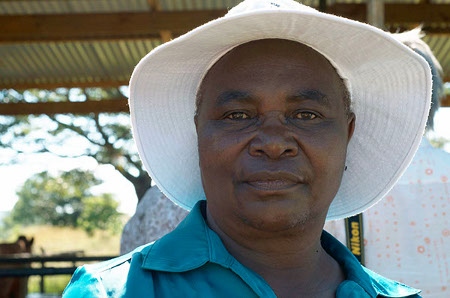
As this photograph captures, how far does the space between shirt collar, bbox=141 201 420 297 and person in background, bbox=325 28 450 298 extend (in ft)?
2.71

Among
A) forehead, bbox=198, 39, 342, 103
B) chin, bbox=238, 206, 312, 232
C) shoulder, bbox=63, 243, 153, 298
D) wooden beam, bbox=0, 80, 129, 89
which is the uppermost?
wooden beam, bbox=0, 80, 129, 89

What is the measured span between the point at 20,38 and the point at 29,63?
4.35ft

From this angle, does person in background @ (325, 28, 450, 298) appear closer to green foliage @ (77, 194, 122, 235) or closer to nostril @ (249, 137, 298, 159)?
nostril @ (249, 137, 298, 159)

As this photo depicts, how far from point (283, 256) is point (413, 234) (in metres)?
1.10

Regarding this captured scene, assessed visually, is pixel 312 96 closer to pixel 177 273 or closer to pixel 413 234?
pixel 177 273

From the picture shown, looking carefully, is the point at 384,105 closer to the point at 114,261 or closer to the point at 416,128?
the point at 416,128

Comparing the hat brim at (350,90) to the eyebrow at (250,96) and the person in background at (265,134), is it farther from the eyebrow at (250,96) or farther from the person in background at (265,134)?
the eyebrow at (250,96)

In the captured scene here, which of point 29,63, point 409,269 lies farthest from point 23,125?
point 409,269

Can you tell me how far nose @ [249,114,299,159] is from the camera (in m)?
1.29

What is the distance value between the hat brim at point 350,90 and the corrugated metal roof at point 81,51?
3.95 m

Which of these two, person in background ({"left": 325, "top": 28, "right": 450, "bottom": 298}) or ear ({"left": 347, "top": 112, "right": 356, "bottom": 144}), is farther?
person in background ({"left": 325, "top": 28, "right": 450, "bottom": 298})

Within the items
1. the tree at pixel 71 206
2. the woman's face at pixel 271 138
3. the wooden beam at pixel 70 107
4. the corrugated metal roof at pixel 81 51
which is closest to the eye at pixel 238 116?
the woman's face at pixel 271 138

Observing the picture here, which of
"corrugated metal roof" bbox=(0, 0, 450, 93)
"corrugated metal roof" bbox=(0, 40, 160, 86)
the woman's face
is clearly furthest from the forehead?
"corrugated metal roof" bbox=(0, 40, 160, 86)

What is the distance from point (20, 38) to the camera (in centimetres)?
588
